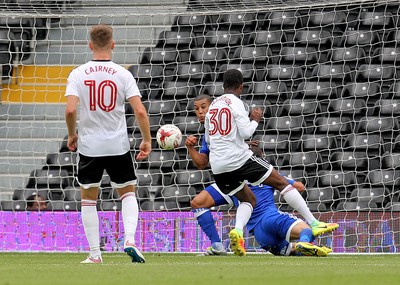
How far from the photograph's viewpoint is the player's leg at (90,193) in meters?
8.24

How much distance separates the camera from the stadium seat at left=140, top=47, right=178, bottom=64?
618 inches

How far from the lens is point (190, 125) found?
14.8 meters

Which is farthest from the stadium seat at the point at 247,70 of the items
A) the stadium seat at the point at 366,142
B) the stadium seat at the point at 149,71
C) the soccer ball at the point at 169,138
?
the soccer ball at the point at 169,138

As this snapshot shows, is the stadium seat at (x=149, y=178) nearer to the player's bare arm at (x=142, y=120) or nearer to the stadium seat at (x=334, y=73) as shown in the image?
the stadium seat at (x=334, y=73)

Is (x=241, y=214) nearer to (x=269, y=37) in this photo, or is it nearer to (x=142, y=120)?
(x=142, y=120)

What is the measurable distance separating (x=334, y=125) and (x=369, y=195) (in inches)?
51.0

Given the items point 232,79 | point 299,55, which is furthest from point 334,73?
point 232,79

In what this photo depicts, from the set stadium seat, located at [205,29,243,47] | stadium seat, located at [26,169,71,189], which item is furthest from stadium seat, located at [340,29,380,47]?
stadium seat, located at [26,169,71,189]

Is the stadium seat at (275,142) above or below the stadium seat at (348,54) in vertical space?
below

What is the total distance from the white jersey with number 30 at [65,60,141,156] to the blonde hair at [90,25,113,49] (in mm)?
162

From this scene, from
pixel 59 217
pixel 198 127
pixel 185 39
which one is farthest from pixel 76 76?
pixel 185 39

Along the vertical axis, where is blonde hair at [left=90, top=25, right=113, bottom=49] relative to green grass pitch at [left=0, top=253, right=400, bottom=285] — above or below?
above

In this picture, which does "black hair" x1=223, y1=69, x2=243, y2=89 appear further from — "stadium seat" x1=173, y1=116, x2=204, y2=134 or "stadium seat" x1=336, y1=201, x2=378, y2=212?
"stadium seat" x1=173, y1=116, x2=204, y2=134

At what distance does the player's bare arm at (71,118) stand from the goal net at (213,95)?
15.5 feet
